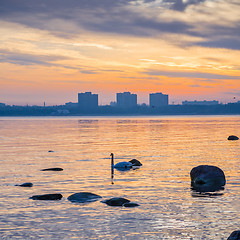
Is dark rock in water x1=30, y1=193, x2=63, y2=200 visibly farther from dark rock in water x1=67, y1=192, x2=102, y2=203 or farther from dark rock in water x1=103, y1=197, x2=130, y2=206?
dark rock in water x1=103, y1=197, x2=130, y2=206

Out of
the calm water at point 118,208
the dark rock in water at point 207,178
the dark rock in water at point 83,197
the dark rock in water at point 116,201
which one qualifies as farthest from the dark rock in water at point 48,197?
the dark rock in water at point 207,178

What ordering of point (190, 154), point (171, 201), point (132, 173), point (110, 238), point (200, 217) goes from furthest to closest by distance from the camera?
point (190, 154)
point (132, 173)
point (171, 201)
point (200, 217)
point (110, 238)

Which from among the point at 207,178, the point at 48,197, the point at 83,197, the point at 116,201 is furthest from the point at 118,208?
the point at 207,178

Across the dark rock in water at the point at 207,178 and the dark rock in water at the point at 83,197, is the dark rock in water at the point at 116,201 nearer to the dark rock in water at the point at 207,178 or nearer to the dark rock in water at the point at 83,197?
the dark rock in water at the point at 83,197

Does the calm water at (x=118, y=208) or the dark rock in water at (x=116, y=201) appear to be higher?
the dark rock in water at (x=116, y=201)

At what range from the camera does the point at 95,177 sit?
132 feet

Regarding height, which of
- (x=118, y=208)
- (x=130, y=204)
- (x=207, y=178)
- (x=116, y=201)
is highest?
(x=207, y=178)

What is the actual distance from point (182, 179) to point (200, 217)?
1432 cm

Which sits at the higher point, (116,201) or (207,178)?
(207,178)

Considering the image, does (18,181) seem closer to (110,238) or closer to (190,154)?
(110,238)

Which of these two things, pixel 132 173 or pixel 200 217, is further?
pixel 132 173

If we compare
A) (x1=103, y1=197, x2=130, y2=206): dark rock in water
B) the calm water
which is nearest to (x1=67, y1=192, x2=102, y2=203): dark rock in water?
the calm water

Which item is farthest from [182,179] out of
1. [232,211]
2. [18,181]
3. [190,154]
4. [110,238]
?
[190,154]

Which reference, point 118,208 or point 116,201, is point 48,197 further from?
point 118,208
